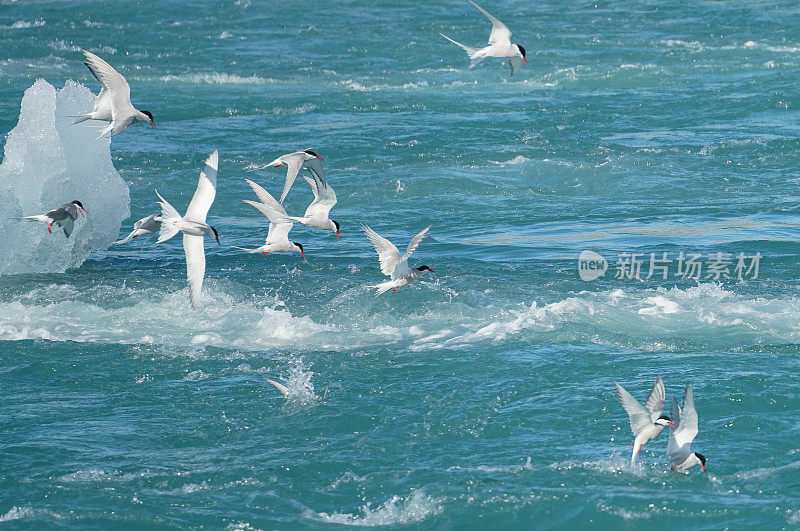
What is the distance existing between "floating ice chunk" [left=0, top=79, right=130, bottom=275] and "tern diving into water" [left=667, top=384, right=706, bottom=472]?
417 inches

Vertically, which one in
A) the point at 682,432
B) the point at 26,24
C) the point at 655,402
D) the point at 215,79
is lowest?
the point at 682,432

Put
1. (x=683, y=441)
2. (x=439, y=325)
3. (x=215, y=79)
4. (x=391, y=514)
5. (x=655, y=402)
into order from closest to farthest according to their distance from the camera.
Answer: (x=655, y=402) < (x=391, y=514) < (x=683, y=441) < (x=439, y=325) < (x=215, y=79)

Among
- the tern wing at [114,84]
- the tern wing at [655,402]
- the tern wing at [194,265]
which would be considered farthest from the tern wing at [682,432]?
the tern wing at [114,84]

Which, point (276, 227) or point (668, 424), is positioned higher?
point (276, 227)

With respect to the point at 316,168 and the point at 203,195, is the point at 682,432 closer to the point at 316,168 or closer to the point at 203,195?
the point at 316,168

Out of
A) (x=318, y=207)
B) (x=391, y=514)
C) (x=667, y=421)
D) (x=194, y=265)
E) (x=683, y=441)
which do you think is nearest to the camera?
(x=667, y=421)

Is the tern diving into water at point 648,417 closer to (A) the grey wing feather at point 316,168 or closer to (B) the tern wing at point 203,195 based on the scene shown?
(A) the grey wing feather at point 316,168

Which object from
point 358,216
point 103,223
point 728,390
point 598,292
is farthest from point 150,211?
point 728,390

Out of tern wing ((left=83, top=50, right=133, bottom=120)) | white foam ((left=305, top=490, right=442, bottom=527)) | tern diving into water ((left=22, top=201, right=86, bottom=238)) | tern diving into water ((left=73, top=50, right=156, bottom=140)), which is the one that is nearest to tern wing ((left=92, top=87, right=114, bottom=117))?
tern diving into water ((left=73, top=50, right=156, bottom=140))

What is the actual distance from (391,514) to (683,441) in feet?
8.77

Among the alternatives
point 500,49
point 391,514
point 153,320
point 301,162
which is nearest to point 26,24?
point 153,320

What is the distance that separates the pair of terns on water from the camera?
9.26m

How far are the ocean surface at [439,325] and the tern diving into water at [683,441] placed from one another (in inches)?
10.3

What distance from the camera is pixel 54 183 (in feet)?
57.5
